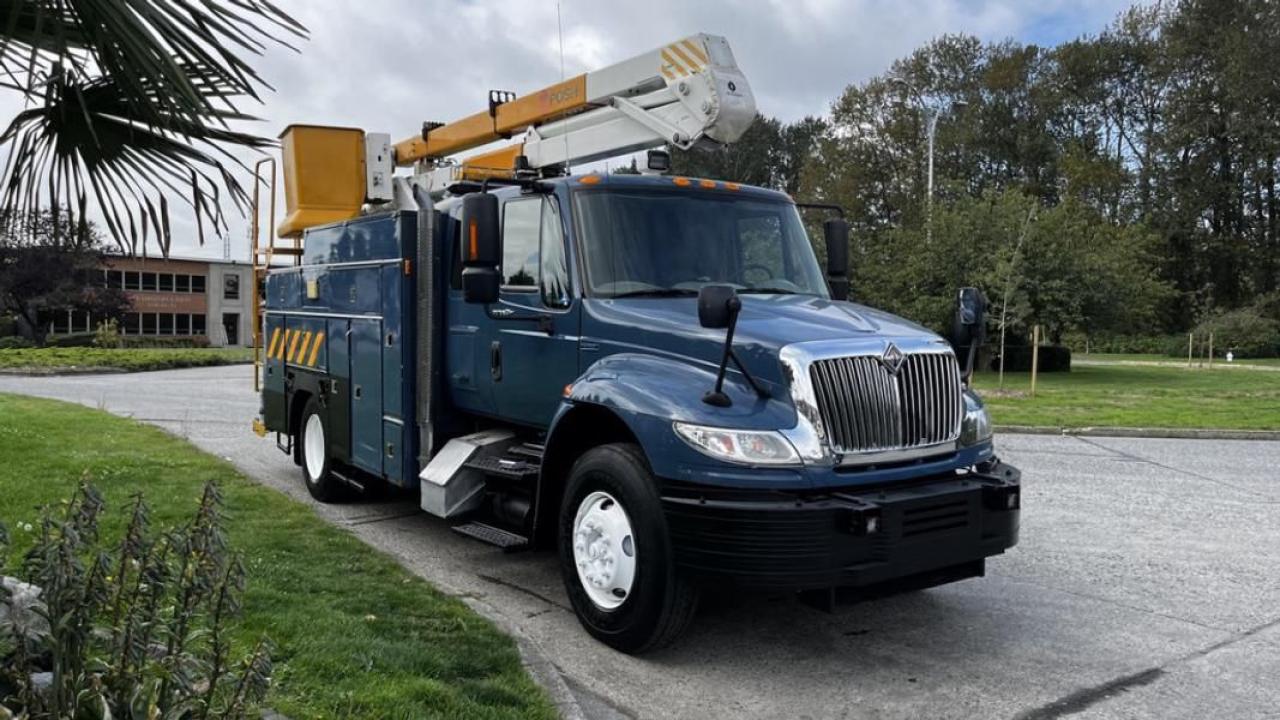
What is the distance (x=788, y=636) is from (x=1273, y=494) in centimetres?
664

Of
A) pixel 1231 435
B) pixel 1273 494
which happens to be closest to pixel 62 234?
pixel 1273 494

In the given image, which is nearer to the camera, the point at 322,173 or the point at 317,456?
the point at 317,456

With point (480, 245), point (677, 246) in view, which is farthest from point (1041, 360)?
point (480, 245)

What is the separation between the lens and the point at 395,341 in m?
7.07

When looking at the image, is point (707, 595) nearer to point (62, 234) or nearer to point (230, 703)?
point (230, 703)

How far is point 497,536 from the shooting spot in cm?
601

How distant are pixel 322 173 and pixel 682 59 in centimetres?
372

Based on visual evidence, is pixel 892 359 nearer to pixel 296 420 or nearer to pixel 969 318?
pixel 969 318

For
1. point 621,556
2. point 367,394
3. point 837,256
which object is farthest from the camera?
point 367,394

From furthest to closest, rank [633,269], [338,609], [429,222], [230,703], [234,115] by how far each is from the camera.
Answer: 1. [429,222]
2. [633,269]
3. [338,609]
4. [234,115]
5. [230,703]

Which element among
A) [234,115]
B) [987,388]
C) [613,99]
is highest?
[613,99]

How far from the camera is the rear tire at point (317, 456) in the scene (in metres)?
8.46

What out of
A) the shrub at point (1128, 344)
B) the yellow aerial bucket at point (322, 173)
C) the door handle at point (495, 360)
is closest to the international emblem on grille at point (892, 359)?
the door handle at point (495, 360)

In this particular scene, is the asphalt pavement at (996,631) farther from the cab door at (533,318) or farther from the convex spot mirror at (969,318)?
the convex spot mirror at (969,318)
